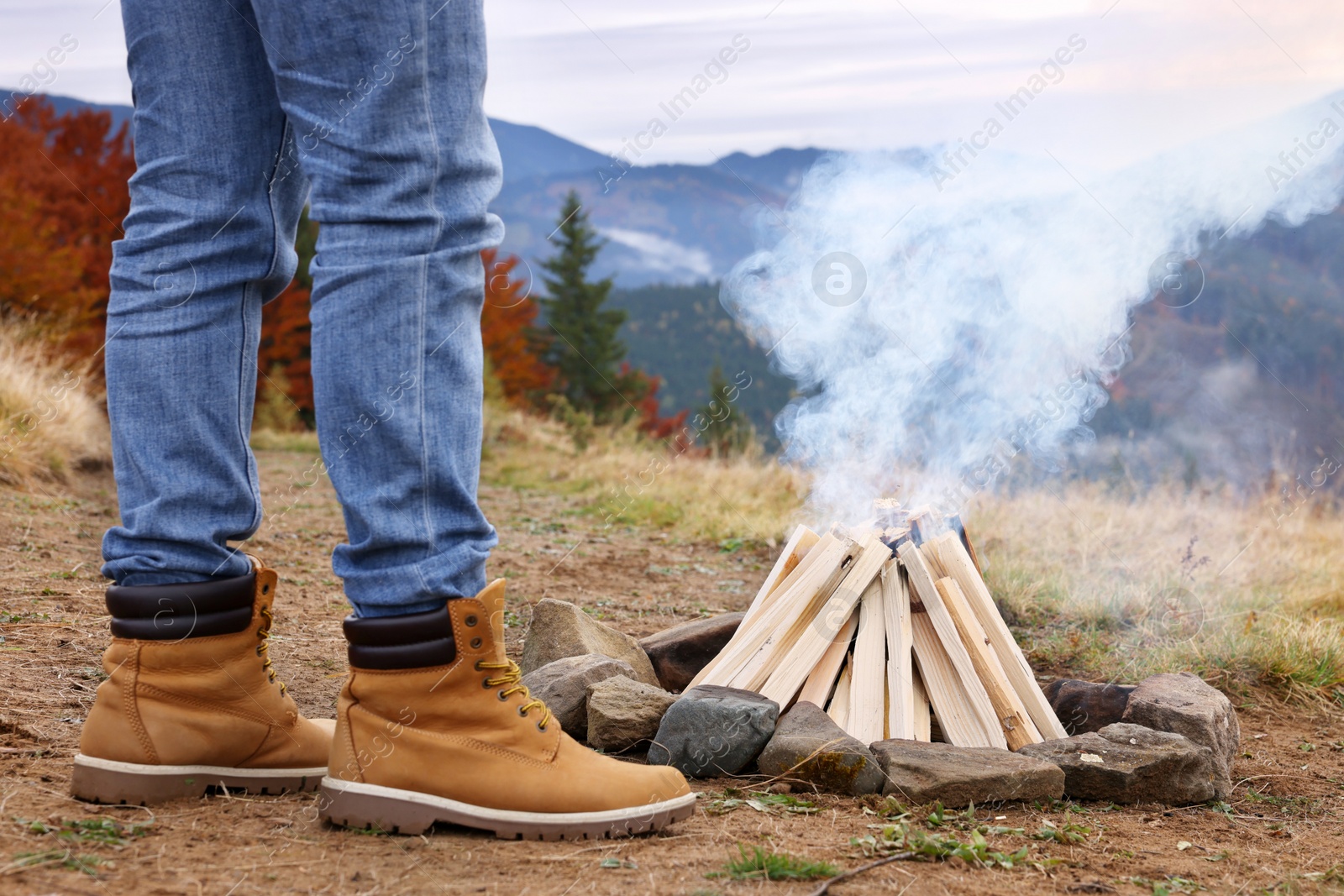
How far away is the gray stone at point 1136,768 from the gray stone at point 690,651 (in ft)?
3.23

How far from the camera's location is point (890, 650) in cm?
261

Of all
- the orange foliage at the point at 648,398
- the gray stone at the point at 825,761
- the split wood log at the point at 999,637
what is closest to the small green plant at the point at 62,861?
the gray stone at the point at 825,761

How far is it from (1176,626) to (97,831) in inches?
147

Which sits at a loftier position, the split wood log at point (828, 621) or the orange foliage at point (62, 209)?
the orange foliage at point (62, 209)

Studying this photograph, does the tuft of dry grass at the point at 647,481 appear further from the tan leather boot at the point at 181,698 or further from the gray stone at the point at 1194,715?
the tan leather boot at the point at 181,698

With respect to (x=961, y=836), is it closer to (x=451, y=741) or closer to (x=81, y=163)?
(x=451, y=741)

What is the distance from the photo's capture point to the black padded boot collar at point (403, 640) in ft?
4.80

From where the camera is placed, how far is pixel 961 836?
1.78 metres

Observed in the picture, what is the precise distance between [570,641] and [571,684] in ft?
1.25

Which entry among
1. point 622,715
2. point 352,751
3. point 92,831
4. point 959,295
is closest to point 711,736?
point 622,715

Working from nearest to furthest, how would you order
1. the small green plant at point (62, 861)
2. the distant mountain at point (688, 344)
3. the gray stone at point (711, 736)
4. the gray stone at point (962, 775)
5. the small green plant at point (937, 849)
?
the small green plant at point (62, 861) → the small green plant at point (937, 849) → the gray stone at point (962, 775) → the gray stone at point (711, 736) → the distant mountain at point (688, 344)

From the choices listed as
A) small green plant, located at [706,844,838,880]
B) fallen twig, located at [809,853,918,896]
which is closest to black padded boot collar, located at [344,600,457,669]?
small green plant, located at [706,844,838,880]

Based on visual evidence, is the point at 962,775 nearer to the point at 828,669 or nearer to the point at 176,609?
the point at 828,669

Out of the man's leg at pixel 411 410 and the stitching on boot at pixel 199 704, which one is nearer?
the man's leg at pixel 411 410
